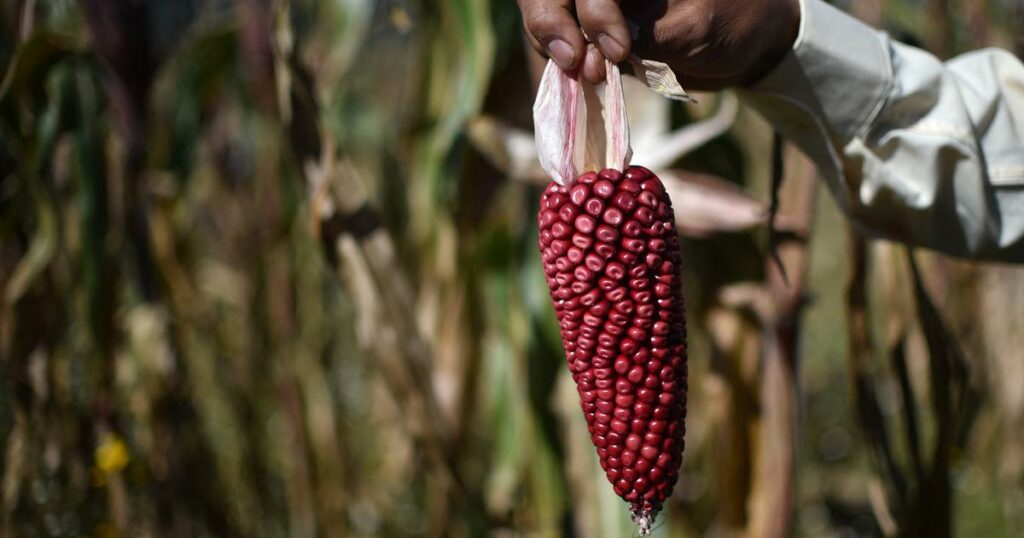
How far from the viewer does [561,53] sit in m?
0.53

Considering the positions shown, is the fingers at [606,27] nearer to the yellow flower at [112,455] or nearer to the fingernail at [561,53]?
the fingernail at [561,53]

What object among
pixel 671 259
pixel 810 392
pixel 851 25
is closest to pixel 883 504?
pixel 851 25

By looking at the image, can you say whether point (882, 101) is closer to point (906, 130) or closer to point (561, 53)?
point (906, 130)

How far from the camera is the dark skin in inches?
20.4

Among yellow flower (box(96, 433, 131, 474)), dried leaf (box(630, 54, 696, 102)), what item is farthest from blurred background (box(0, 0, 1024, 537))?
dried leaf (box(630, 54, 696, 102))

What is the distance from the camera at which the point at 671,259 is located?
506 millimetres

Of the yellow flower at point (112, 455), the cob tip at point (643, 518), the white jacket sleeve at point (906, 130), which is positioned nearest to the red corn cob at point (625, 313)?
the cob tip at point (643, 518)

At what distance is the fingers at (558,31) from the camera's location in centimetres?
53

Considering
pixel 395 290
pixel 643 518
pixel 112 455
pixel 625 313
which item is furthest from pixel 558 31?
pixel 112 455

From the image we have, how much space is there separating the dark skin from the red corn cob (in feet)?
0.26

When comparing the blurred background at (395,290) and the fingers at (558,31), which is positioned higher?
the fingers at (558,31)

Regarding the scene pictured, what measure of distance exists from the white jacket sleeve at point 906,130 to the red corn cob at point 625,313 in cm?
30

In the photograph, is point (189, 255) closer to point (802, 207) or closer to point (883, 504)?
point (802, 207)

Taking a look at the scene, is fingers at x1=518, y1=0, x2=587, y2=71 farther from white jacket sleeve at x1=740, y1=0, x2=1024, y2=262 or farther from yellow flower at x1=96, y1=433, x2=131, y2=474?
yellow flower at x1=96, y1=433, x2=131, y2=474
